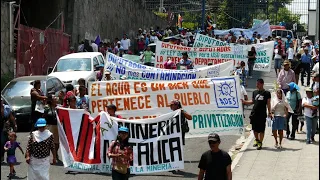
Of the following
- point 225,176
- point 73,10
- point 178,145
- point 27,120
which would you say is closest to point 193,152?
point 178,145

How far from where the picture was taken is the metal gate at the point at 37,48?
29188mm

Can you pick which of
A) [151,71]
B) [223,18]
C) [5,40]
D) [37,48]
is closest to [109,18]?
[37,48]

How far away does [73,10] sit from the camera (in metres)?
35.9

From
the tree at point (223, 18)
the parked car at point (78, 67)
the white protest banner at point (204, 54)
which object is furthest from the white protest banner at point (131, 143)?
the tree at point (223, 18)

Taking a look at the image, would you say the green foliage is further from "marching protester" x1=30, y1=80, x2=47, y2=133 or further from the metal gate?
"marching protester" x1=30, y1=80, x2=47, y2=133

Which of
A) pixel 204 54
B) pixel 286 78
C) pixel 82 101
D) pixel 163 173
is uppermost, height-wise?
pixel 204 54

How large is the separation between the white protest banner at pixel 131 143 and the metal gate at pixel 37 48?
47.6 ft

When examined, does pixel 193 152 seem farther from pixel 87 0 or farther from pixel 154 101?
pixel 87 0

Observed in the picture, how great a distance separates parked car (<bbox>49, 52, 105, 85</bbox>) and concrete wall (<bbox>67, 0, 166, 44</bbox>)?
9.52m

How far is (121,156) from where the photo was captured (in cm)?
1154

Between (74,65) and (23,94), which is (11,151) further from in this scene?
(74,65)

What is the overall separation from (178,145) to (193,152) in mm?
2739

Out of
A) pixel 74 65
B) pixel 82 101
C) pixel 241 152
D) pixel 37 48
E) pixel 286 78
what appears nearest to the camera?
pixel 82 101

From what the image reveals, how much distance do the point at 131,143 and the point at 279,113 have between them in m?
4.61
